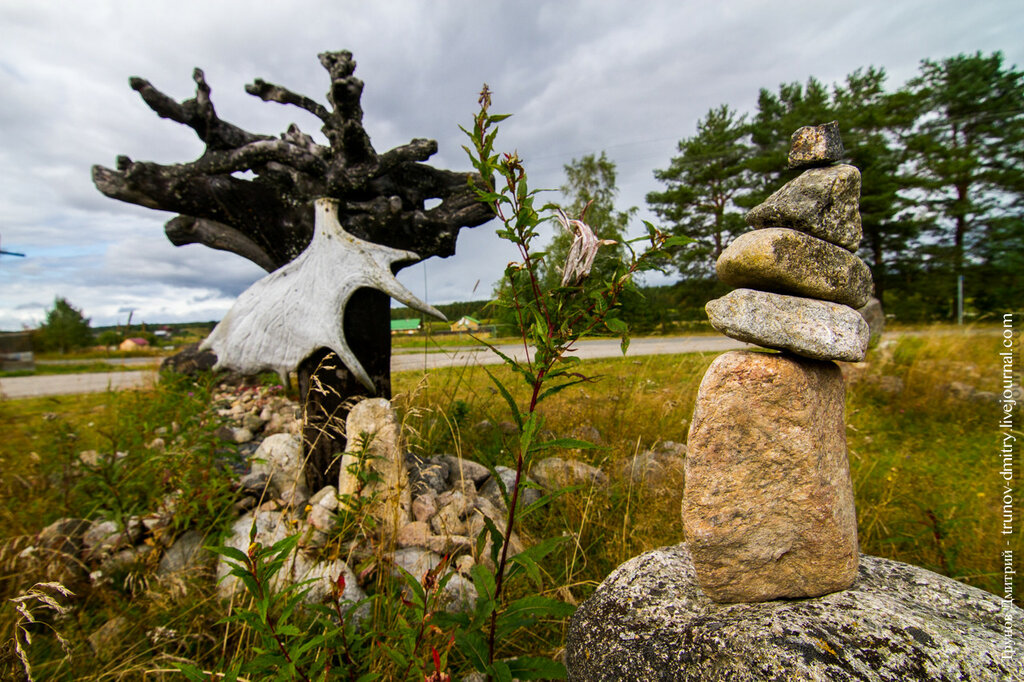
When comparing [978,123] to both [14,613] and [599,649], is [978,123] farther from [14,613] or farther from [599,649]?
[14,613]

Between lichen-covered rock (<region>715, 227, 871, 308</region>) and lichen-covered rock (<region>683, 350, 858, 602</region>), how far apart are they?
29 cm

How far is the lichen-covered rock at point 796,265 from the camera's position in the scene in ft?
5.44

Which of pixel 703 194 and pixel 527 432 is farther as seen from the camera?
pixel 703 194

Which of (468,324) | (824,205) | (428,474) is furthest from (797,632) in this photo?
(428,474)

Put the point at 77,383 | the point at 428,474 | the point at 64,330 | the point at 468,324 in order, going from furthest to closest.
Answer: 1. the point at 64,330
2. the point at 77,383
3. the point at 428,474
4. the point at 468,324

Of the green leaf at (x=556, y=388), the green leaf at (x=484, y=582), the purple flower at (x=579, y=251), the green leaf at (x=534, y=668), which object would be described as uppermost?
the purple flower at (x=579, y=251)

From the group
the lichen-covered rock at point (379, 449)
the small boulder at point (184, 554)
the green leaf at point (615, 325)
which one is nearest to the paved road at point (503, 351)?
the lichen-covered rock at point (379, 449)

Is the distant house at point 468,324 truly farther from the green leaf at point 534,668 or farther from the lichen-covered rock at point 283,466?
the lichen-covered rock at point 283,466

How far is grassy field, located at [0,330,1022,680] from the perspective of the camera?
7.20 feet

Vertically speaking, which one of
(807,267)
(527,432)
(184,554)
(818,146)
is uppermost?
(818,146)

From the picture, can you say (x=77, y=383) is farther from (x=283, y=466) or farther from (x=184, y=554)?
(x=184, y=554)

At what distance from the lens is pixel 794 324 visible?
1.63 meters

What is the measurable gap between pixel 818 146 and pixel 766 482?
1.34m

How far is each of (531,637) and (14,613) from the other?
2.58m
